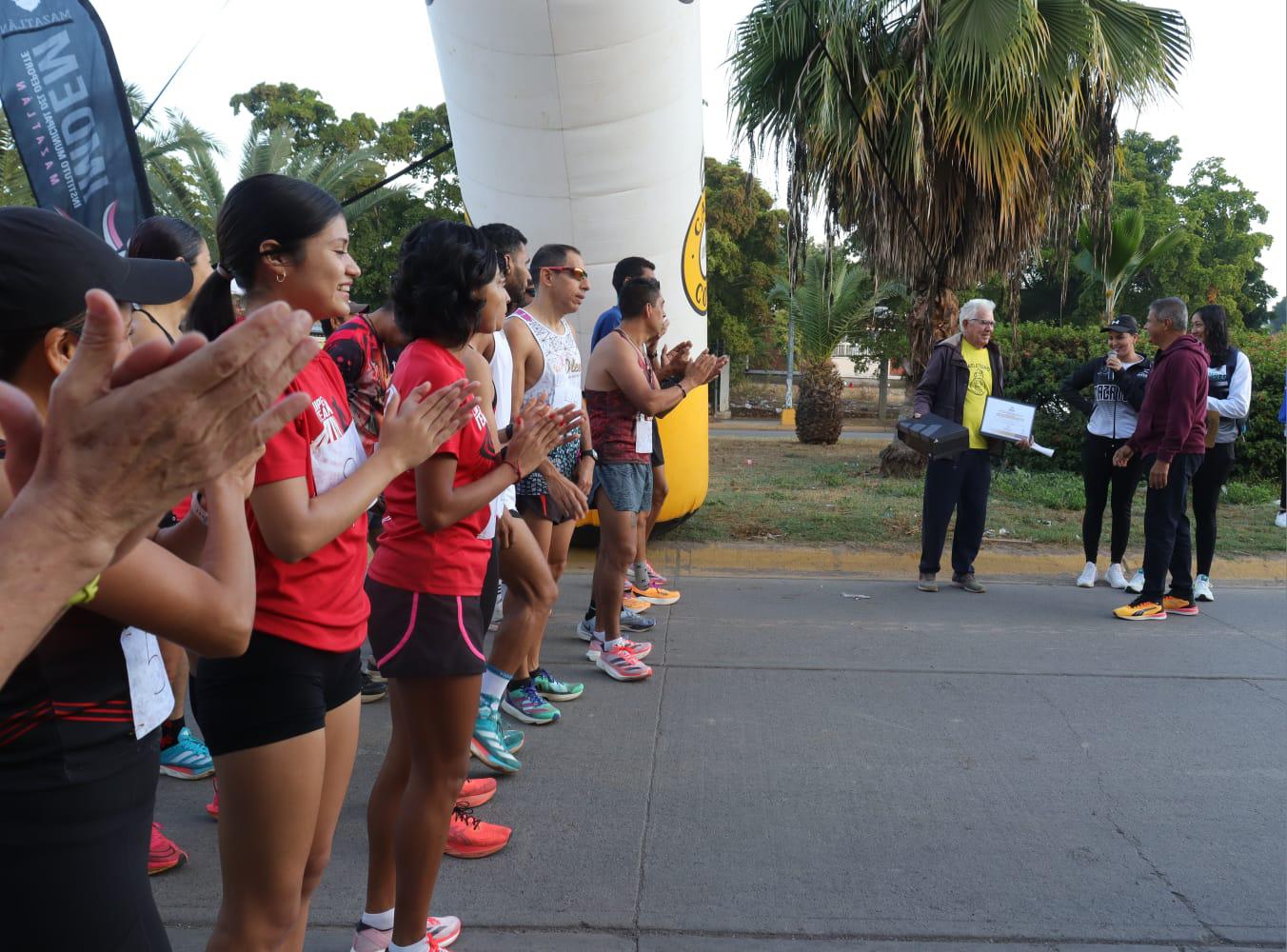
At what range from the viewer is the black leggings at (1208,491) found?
6.83 m

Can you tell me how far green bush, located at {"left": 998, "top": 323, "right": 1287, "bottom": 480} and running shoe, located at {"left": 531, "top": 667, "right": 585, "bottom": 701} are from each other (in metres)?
8.87

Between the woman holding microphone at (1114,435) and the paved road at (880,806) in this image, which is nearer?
the paved road at (880,806)

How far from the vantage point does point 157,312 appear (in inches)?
130

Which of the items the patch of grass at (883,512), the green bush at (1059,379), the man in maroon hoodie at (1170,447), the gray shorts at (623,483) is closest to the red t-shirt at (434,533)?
the gray shorts at (623,483)

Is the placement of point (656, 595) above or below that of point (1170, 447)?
below

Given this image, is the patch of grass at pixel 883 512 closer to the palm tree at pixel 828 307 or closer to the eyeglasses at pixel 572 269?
the eyeglasses at pixel 572 269

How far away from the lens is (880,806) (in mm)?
3703

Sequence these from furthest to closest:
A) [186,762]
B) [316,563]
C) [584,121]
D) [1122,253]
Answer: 1. [1122,253]
2. [584,121]
3. [186,762]
4. [316,563]

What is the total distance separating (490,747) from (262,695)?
2.04m

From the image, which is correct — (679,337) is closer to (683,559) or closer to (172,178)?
(683,559)

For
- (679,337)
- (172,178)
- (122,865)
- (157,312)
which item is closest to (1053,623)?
(679,337)

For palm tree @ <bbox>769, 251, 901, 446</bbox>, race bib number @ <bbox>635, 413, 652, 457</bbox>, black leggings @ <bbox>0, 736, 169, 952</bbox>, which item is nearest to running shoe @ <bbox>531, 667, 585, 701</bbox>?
race bib number @ <bbox>635, 413, 652, 457</bbox>

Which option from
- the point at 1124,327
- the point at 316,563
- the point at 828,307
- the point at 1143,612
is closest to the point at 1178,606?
the point at 1143,612

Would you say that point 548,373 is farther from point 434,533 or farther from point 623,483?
point 434,533
